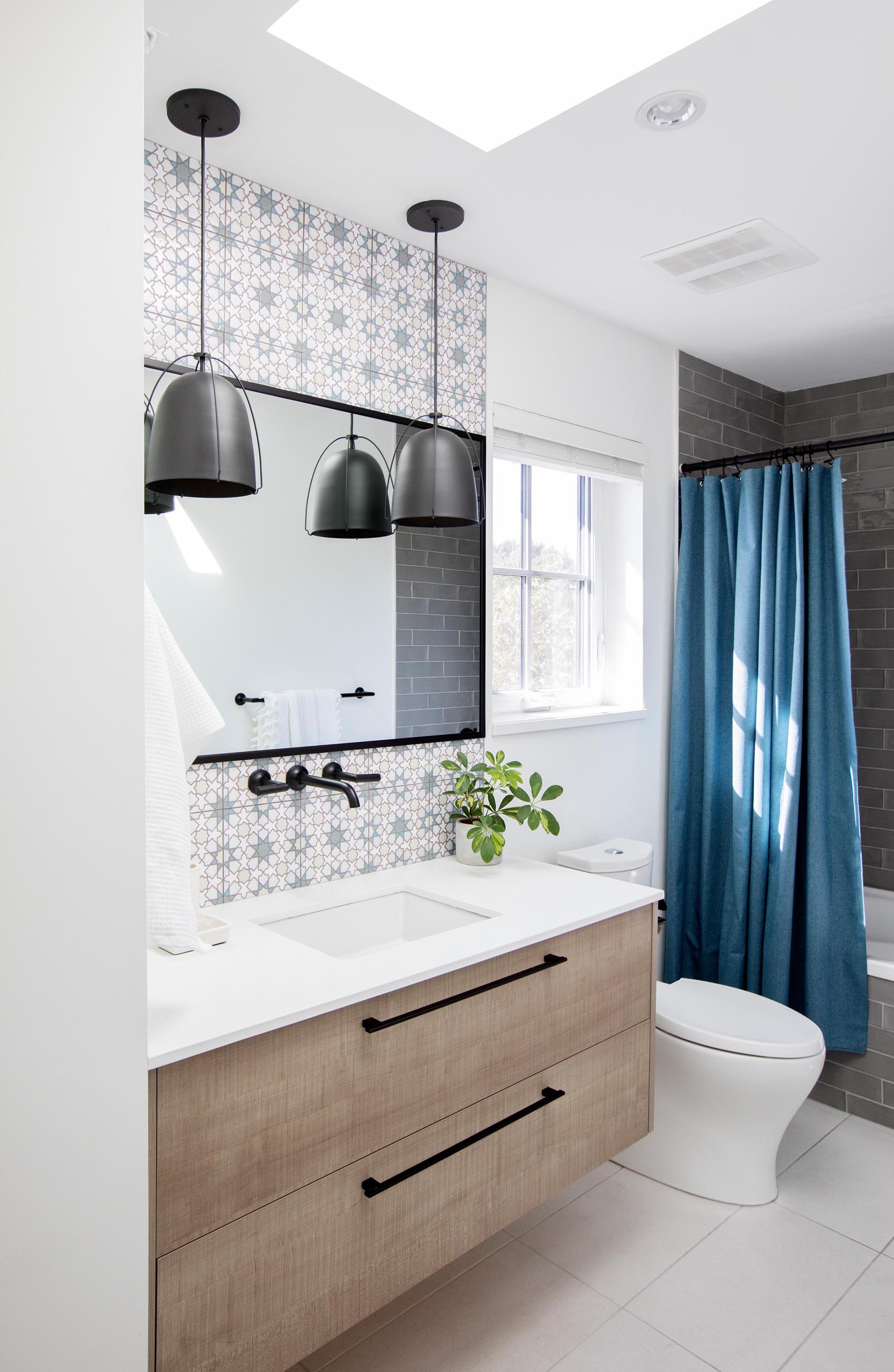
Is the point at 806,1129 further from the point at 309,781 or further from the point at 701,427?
the point at 701,427

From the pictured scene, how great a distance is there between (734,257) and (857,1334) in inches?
103

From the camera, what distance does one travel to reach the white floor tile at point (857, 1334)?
1742 millimetres

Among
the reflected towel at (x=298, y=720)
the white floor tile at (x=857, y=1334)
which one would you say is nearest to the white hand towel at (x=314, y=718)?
the reflected towel at (x=298, y=720)

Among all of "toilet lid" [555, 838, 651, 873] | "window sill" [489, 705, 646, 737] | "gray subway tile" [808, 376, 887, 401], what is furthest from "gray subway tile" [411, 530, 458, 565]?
"gray subway tile" [808, 376, 887, 401]

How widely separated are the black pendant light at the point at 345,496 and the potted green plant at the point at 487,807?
2.21ft

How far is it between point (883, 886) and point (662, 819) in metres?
1.01

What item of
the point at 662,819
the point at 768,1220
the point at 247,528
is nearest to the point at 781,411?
the point at 662,819

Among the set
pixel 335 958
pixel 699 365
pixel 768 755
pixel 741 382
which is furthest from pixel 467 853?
pixel 741 382

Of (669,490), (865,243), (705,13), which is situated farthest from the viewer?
(669,490)

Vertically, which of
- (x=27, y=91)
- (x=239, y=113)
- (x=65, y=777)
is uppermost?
(x=239, y=113)

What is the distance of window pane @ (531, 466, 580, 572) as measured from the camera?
2920 millimetres

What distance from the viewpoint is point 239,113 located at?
1.73 m

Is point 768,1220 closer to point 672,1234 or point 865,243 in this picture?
point 672,1234

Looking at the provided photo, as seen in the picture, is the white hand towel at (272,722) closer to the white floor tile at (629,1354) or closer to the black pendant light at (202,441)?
the black pendant light at (202,441)
